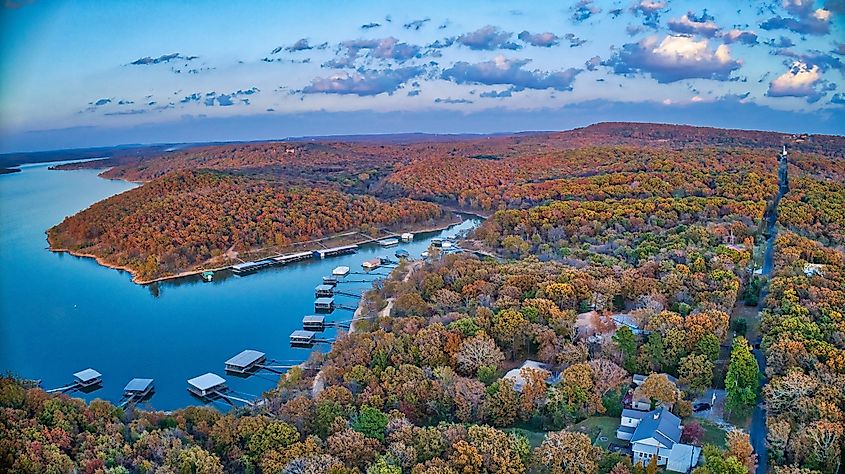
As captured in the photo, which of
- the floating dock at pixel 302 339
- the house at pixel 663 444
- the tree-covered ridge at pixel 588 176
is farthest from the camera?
the tree-covered ridge at pixel 588 176

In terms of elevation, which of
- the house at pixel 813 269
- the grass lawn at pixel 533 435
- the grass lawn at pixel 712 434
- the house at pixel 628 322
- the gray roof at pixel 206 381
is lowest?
the gray roof at pixel 206 381

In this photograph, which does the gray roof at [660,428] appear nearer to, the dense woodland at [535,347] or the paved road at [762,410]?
the dense woodland at [535,347]

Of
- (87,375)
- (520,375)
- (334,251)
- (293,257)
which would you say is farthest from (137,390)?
(334,251)

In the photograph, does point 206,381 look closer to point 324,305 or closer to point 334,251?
point 324,305

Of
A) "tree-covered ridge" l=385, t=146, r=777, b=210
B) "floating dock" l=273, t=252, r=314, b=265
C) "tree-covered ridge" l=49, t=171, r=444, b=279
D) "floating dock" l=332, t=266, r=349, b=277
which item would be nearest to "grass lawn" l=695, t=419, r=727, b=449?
"floating dock" l=332, t=266, r=349, b=277

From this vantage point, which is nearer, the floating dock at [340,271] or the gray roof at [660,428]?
the gray roof at [660,428]

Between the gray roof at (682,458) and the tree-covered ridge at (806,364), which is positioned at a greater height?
the tree-covered ridge at (806,364)

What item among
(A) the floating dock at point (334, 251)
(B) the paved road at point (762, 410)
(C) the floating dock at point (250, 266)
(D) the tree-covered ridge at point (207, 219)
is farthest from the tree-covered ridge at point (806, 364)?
(D) the tree-covered ridge at point (207, 219)
